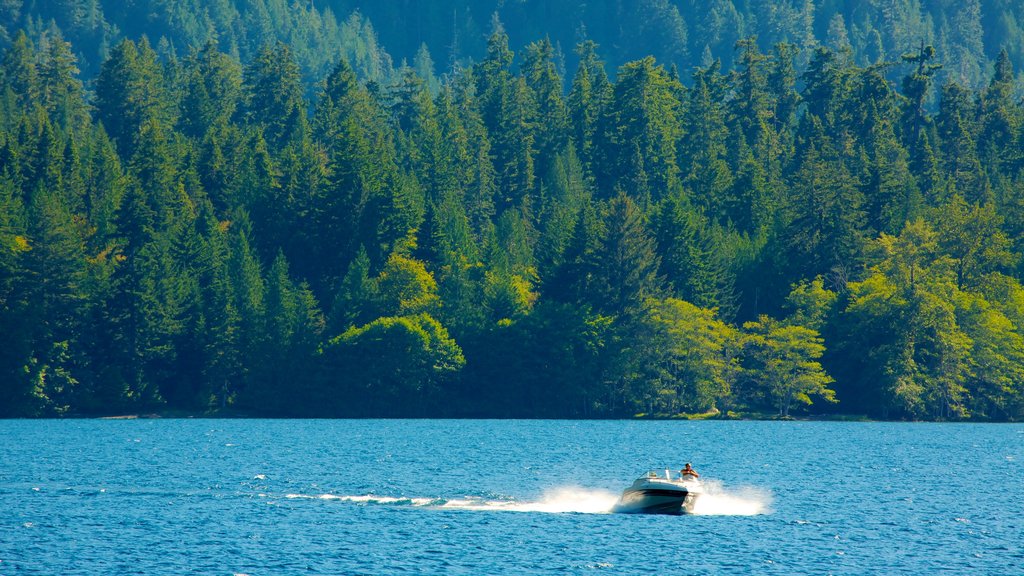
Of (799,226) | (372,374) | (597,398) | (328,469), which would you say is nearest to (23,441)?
(328,469)

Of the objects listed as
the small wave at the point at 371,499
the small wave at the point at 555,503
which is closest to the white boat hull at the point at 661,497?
the small wave at the point at 555,503

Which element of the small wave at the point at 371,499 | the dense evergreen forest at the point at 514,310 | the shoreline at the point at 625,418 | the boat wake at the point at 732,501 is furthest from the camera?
the shoreline at the point at 625,418

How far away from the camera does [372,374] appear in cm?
14625

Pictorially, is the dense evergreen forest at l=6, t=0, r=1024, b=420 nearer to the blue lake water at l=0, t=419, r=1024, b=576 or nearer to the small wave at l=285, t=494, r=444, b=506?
the blue lake water at l=0, t=419, r=1024, b=576

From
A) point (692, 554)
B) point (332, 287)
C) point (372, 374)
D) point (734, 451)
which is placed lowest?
point (692, 554)

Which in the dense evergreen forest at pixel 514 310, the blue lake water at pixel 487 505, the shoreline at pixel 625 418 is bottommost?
the blue lake water at pixel 487 505

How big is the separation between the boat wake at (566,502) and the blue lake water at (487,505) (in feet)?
0.64

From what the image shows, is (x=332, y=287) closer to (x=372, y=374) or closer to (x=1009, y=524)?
(x=372, y=374)

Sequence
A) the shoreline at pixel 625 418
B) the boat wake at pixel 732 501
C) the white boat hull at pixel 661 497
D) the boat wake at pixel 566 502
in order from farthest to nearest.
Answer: the shoreline at pixel 625 418, the boat wake at pixel 566 502, the boat wake at pixel 732 501, the white boat hull at pixel 661 497

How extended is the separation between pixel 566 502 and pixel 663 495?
7.46m

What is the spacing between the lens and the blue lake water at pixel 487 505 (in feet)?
180

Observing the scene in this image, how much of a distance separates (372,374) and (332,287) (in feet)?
77.6

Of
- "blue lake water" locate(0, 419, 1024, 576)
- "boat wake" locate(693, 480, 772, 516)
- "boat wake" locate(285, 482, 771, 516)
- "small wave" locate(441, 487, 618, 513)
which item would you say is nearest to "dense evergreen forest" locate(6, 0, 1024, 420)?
"blue lake water" locate(0, 419, 1024, 576)

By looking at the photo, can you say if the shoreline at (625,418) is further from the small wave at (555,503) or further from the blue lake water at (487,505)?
the small wave at (555,503)
